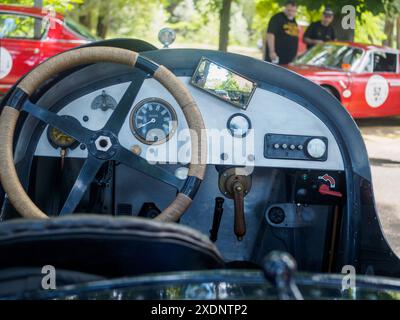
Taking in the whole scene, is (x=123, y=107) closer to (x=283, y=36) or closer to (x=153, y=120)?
(x=153, y=120)

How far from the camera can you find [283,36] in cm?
1138

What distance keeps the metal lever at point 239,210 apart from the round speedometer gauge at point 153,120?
1.35ft

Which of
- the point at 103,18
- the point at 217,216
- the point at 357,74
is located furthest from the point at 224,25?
the point at 217,216

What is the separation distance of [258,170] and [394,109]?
8.72 m

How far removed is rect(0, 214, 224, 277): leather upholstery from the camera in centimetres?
162

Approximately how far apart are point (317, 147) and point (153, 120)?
759 millimetres

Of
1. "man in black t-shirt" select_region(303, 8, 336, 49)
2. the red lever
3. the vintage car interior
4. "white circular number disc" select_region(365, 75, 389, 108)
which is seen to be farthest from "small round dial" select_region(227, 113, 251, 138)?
"man in black t-shirt" select_region(303, 8, 336, 49)

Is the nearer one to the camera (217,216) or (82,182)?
(82,182)

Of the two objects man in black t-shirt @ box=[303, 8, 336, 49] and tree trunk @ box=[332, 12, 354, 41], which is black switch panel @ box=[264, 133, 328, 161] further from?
tree trunk @ box=[332, 12, 354, 41]

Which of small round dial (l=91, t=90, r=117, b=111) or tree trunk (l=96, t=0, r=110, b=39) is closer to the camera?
small round dial (l=91, t=90, r=117, b=111)

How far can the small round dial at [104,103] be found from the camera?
3102 millimetres

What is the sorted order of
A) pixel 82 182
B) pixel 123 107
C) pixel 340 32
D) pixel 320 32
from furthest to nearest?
1. pixel 340 32
2. pixel 320 32
3. pixel 123 107
4. pixel 82 182

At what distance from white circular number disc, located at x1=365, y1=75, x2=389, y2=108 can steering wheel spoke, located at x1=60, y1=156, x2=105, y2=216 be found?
8884mm
